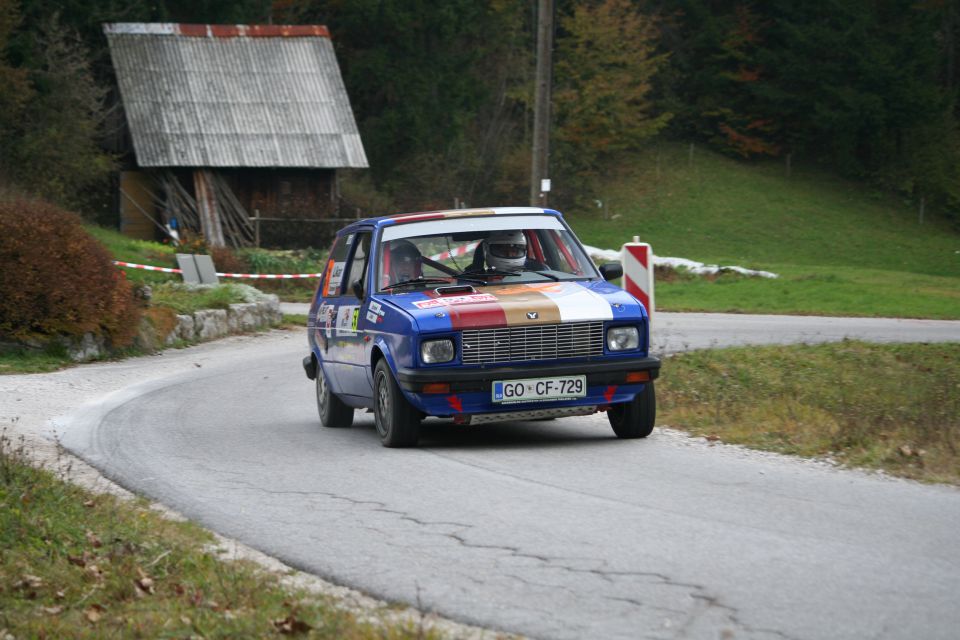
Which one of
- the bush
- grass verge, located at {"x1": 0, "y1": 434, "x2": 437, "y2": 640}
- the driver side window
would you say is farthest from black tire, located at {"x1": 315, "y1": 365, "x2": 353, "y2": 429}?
the bush

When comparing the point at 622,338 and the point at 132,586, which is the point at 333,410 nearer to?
the point at 622,338

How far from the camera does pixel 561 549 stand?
698cm

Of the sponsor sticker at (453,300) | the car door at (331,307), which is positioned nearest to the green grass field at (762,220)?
the car door at (331,307)

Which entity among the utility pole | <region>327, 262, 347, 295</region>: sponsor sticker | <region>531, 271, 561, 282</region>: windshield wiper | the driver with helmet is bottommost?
<region>327, 262, 347, 295</region>: sponsor sticker

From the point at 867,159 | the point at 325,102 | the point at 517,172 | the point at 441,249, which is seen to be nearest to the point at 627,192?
the point at 517,172

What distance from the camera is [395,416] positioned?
34.9 ft

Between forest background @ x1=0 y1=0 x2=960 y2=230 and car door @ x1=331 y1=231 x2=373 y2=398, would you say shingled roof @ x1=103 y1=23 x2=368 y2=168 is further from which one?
car door @ x1=331 y1=231 x2=373 y2=398

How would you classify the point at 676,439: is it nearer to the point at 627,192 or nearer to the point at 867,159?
the point at 627,192

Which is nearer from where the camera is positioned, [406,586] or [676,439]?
[406,586]

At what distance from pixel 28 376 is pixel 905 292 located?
21632mm

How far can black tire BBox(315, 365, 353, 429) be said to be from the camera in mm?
12812

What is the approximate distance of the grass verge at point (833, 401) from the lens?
10.2 m

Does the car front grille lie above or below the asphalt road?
above

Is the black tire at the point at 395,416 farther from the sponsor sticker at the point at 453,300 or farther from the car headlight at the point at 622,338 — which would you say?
the car headlight at the point at 622,338
